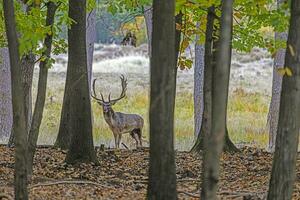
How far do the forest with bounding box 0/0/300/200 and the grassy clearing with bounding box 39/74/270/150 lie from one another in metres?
0.14

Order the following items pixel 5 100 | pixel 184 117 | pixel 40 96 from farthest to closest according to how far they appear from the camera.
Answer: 1. pixel 184 117
2. pixel 5 100
3. pixel 40 96

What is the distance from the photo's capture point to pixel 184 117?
2778cm

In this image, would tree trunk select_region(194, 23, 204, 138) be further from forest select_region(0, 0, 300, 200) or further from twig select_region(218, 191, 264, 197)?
twig select_region(218, 191, 264, 197)

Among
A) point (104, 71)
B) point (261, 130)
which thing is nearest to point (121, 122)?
point (261, 130)

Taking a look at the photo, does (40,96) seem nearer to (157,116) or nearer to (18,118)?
(18,118)

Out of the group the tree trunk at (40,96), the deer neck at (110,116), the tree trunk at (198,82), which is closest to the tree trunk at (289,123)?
the tree trunk at (40,96)

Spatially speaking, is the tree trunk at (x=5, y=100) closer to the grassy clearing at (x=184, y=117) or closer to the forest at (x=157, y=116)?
the forest at (x=157, y=116)

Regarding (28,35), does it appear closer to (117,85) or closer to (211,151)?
(211,151)

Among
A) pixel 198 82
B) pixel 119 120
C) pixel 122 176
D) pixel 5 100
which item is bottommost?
pixel 122 176

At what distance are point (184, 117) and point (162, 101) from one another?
2045cm

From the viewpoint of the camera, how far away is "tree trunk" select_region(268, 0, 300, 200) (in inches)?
288

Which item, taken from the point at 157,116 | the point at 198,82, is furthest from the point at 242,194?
the point at 198,82

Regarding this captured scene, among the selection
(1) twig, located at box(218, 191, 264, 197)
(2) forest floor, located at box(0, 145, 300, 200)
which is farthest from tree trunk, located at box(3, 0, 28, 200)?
(1) twig, located at box(218, 191, 264, 197)

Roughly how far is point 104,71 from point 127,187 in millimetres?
34776
